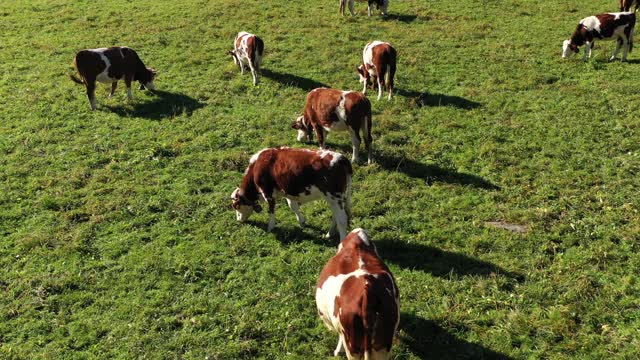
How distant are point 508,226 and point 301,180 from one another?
395 cm

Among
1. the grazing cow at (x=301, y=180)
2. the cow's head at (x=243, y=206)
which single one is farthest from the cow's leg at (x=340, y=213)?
the cow's head at (x=243, y=206)

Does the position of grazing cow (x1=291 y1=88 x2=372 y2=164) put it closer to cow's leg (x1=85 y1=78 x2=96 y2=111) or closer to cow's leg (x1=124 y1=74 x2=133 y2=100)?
cow's leg (x1=124 y1=74 x2=133 y2=100)

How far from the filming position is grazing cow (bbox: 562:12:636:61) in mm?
17531

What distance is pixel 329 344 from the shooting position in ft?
24.6

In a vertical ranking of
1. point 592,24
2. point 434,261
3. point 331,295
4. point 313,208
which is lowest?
point 434,261

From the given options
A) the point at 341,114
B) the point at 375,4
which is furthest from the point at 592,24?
the point at 341,114

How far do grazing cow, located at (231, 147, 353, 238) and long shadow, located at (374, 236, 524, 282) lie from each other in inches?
36.1

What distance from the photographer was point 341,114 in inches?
473

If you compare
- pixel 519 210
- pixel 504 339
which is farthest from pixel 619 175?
pixel 504 339

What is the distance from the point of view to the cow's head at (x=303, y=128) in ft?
43.5

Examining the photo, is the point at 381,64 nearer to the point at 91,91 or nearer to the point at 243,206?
the point at 243,206

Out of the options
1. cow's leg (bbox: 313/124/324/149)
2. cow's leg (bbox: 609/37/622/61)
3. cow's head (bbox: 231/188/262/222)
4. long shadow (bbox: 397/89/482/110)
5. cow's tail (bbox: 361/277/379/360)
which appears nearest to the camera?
cow's tail (bbox: 361/277/379/360)

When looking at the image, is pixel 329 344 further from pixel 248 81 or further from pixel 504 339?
pixel 248 81

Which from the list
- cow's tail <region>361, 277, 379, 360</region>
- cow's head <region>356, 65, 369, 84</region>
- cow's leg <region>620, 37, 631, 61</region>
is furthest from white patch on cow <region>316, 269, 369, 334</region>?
cow's leg <region>620, 37, 631, 61</region>
